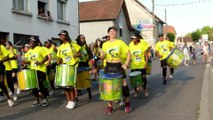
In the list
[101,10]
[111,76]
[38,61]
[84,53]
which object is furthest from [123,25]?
[111,76]

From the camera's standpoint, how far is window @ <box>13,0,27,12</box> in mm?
19197

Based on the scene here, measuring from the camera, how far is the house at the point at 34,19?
1823 cm

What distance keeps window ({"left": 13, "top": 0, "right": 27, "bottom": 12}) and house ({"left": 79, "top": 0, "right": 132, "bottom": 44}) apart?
20.5m

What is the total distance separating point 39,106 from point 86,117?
2031mm

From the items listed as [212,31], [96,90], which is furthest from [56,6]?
[212,31]

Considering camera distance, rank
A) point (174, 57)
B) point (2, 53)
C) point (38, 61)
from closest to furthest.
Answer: point (38, 61), point (2, 53), point (174, 57)

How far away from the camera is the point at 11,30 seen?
1841 centimetres

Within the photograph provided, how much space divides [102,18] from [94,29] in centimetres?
192

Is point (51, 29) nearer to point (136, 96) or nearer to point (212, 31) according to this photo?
point (136, 96)

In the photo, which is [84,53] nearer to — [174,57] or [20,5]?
[174,57]

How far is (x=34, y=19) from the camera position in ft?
67.3

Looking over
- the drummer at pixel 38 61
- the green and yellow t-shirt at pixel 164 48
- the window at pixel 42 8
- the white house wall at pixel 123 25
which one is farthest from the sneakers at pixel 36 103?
the white house wall at pixel 123 25

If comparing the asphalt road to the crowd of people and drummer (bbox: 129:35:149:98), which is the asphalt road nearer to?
the crowd of people

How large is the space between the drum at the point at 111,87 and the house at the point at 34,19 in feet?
36.7
